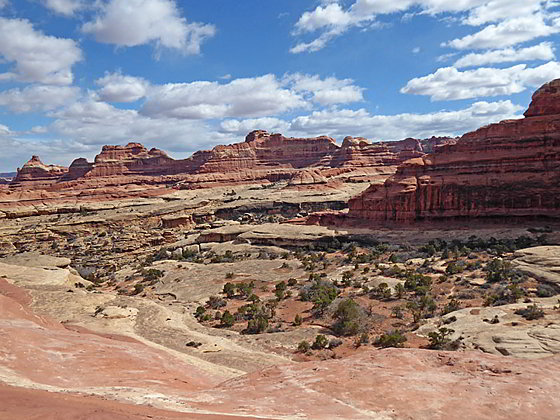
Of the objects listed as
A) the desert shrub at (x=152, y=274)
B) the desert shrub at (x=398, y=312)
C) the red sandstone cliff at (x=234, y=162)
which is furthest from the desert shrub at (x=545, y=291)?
the red sandstone cliff at (x=234, y=162)

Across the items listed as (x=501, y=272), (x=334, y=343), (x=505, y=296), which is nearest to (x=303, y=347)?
(x=334, y=343)

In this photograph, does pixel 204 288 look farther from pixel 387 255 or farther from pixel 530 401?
pixel 530 401

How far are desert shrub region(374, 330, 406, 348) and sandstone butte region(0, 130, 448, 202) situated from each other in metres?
88.5

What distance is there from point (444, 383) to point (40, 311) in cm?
1650

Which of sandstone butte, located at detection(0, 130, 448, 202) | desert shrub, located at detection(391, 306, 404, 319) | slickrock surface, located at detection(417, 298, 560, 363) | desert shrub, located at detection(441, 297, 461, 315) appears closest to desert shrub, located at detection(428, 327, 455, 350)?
slickrock surface, located at detection(417, 298, 560, 363)

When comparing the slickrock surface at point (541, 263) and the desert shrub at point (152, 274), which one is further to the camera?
the desert shrub at point (152, 274)

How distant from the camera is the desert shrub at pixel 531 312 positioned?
16.9m

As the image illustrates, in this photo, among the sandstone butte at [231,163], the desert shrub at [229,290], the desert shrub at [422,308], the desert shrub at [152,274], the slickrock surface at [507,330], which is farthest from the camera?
the sandstone butte at [231,163]

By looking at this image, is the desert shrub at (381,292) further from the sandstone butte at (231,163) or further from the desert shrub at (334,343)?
the sandstone butte at (231,163)

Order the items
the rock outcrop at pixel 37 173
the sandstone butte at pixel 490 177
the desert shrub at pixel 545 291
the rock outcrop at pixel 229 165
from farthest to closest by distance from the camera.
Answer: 1. the rock outcrop at pixel 37 173
2. the rock outcrop at pixel 229 165
3. the sandstone butte at pixel 490 177
4. the desert shrub at pixel 545 291

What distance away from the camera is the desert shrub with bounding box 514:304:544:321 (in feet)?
55.4

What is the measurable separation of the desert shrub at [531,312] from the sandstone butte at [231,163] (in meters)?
87.0

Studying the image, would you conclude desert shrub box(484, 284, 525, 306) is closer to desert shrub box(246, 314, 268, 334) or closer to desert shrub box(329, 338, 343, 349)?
desert shrub box(329, 338, 343, 349)

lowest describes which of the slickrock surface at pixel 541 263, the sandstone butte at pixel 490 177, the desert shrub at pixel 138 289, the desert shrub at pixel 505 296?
the desert shrub at pixel 138 289
